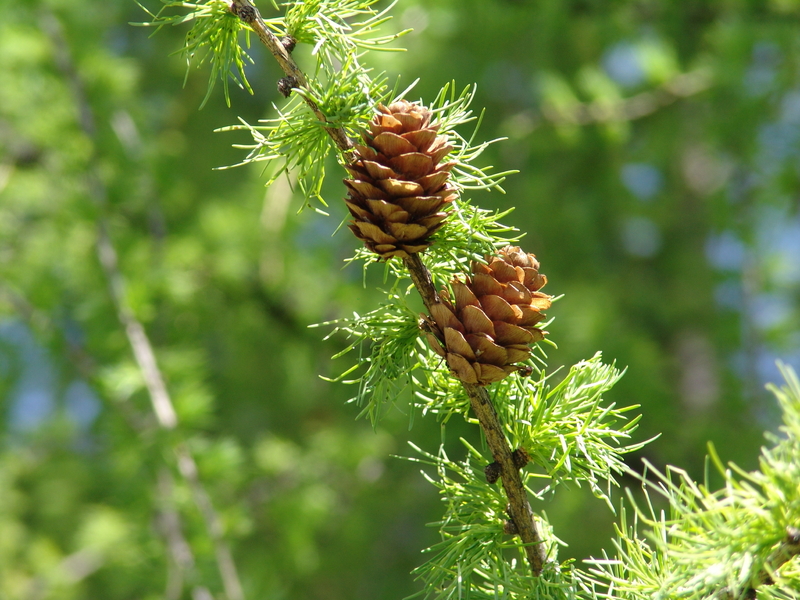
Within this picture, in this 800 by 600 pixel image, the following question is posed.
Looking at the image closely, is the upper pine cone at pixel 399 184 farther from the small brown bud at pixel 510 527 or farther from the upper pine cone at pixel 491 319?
the small brown bud at pixel 510 527

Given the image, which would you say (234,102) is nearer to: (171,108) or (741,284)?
(171,108)

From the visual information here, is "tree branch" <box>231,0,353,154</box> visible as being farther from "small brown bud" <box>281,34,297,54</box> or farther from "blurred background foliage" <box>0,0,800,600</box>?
"blurred background foliage" <box>0,0,800,600</box>

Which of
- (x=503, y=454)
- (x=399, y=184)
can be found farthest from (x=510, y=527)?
Result: (x=399, y=184)

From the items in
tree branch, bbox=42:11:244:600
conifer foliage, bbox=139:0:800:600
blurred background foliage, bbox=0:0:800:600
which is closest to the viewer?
conifer foliage, bbox=139:0:800:600

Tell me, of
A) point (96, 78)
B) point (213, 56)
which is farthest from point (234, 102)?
point (213, 56)

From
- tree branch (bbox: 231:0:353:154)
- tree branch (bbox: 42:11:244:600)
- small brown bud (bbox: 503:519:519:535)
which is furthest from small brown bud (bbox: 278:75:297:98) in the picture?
tree branch (bbox: 42:11:244:600)

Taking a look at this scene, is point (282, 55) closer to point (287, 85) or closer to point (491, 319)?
point (287, 85)

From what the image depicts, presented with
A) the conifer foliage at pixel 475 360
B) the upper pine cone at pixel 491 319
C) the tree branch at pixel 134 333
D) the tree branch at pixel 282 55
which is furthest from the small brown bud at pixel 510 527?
the tree branch at pixel 134 333
